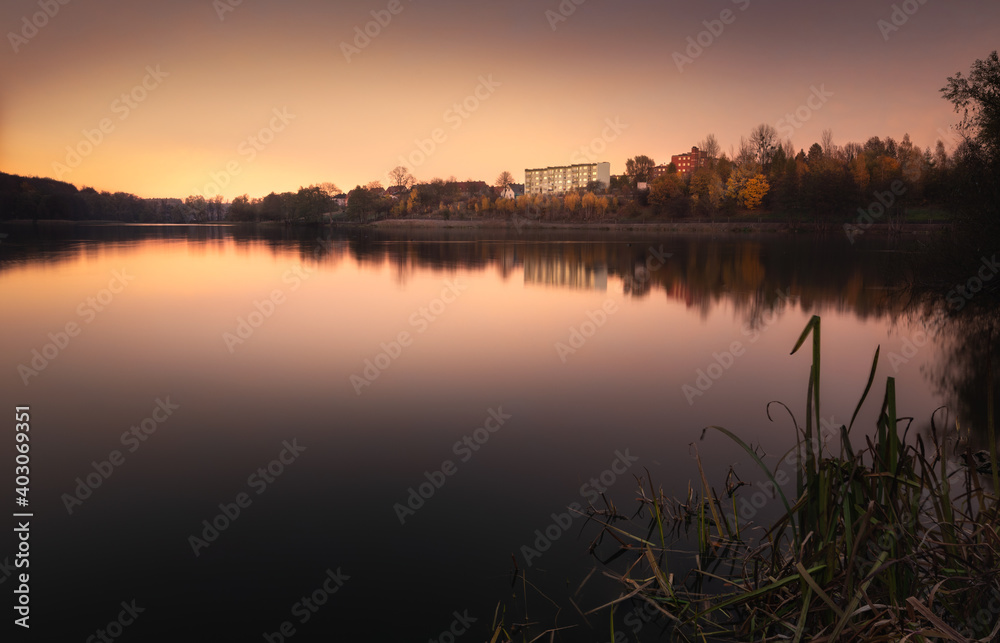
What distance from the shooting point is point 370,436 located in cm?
795

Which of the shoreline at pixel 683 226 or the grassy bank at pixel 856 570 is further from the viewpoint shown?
the shoreline at pixel 683 226

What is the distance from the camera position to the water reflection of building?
25812 millimetres

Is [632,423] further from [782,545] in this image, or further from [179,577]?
[179,577]

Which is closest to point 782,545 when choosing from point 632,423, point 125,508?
point 632,423

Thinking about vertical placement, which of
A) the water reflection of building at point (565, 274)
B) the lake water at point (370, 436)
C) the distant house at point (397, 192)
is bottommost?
the lake water at point (370, 436)

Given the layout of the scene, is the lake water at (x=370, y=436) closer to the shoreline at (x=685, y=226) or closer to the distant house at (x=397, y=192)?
the shoreline at (x=685, y=226)

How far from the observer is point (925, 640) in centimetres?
296

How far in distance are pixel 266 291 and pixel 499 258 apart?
63.1 feet

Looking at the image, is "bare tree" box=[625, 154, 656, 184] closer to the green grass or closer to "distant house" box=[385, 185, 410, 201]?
"distant house" box=[385, 185, 410, 201]

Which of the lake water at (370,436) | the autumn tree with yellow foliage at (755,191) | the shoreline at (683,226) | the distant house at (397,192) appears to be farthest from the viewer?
the distant house at (397,192)

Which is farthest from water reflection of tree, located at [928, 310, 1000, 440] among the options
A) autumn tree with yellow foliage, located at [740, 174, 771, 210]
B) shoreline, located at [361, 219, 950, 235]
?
autumn tree with yellow foliage, located at [740, 174, 771, 210]

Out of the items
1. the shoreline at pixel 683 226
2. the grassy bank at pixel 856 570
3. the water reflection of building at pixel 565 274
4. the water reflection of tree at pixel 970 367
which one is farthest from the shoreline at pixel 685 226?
the grassy bank at pixel 856 570

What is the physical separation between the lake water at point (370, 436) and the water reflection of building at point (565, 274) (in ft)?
19.9

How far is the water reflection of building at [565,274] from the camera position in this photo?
84.7ft
